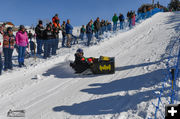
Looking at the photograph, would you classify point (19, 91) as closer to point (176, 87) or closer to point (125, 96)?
point (125, 96)

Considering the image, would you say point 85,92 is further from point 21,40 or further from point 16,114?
point 21,40

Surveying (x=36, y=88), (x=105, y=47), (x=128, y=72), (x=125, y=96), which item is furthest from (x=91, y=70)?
(x=105, y=47)

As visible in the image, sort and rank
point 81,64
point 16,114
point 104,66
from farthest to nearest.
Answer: point 81,64 → point 104,66 → point 16,114

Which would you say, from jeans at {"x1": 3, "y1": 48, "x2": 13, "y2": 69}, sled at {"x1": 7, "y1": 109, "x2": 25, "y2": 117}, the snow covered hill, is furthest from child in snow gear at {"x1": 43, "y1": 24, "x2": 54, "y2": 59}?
sled at {"x1": 7, "y1": 109, "x2": 25, "y2": 117}

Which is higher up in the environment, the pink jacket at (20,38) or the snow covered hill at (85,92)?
the pink jacket at (20,38)

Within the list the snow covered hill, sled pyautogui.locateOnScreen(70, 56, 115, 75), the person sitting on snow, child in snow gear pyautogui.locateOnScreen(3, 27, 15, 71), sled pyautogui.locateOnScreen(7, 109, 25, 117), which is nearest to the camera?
the snow covered hill

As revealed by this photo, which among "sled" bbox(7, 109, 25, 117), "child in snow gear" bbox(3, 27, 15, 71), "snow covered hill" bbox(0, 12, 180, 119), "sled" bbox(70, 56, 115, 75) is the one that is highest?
"child in snow gear" bbox(3, 27, 15, 71)

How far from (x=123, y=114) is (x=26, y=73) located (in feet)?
17.4

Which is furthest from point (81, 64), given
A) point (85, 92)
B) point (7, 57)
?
point (7, 57)

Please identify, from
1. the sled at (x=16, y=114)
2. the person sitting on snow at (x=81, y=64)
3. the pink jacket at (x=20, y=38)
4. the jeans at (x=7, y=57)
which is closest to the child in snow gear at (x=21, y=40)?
the pink jacket at (x=20, y=38)

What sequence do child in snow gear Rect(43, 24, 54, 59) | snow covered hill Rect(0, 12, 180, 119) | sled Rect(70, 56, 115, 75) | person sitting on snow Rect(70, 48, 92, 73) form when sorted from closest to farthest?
snow covered hill Rect(0, 12, 180, 119) < sled Rect(70, 56, 115, 75) < person sitting on snow Rect(70, 48, 92, 73) < child in snow gear Rect(43, 24, 54, 59)

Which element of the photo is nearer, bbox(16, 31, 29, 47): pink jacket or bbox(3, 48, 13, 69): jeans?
bbox(3, 48, 13, 69): jeans

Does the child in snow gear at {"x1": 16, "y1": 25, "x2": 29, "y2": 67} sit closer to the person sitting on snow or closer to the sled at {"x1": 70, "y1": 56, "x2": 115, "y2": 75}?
the person sitting on snow

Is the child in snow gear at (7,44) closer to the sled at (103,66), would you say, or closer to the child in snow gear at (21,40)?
the child in snow gear at (21,40)
